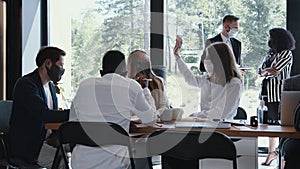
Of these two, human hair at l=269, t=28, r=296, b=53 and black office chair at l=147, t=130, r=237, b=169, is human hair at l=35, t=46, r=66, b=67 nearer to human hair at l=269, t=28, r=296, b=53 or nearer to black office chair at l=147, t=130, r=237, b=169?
black office chair at l=147, t=130, r=237, b=169

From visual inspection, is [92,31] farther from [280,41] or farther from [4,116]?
[280,41]

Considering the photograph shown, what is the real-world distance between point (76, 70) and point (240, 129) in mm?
3280

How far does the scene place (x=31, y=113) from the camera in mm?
2936

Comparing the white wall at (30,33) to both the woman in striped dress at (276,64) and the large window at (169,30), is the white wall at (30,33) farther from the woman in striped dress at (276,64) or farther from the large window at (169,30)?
the woman in striped dress at (276,64)

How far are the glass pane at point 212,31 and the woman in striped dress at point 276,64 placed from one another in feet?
1.93

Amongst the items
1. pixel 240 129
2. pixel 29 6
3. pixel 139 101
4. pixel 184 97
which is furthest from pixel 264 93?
pixel 29 6

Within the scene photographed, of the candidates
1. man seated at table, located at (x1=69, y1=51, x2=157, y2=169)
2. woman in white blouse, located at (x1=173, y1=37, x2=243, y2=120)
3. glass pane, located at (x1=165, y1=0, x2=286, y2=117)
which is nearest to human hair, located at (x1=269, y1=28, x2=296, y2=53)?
glass pane, located at (x1=165, y1=0, x2=286, y2=117)

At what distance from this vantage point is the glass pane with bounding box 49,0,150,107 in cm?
526

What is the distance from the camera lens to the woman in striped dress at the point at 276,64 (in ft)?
13.8

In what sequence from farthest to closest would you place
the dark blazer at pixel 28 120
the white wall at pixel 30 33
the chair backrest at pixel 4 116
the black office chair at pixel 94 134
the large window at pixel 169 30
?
the large window at pixel 169 30 → the white wall at pixel 30 33 → the chair backrest at pixel 4 116 → the dark blazer at pixel 28 120 → the black office chair at pixel 94 134

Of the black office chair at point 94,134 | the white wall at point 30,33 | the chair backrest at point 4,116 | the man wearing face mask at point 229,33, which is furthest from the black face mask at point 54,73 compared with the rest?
the man wearing face mask at point 229,33

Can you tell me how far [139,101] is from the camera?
8.18ft

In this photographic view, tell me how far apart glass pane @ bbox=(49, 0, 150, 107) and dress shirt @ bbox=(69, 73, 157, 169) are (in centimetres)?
284

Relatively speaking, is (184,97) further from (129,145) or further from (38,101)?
(129,145)
